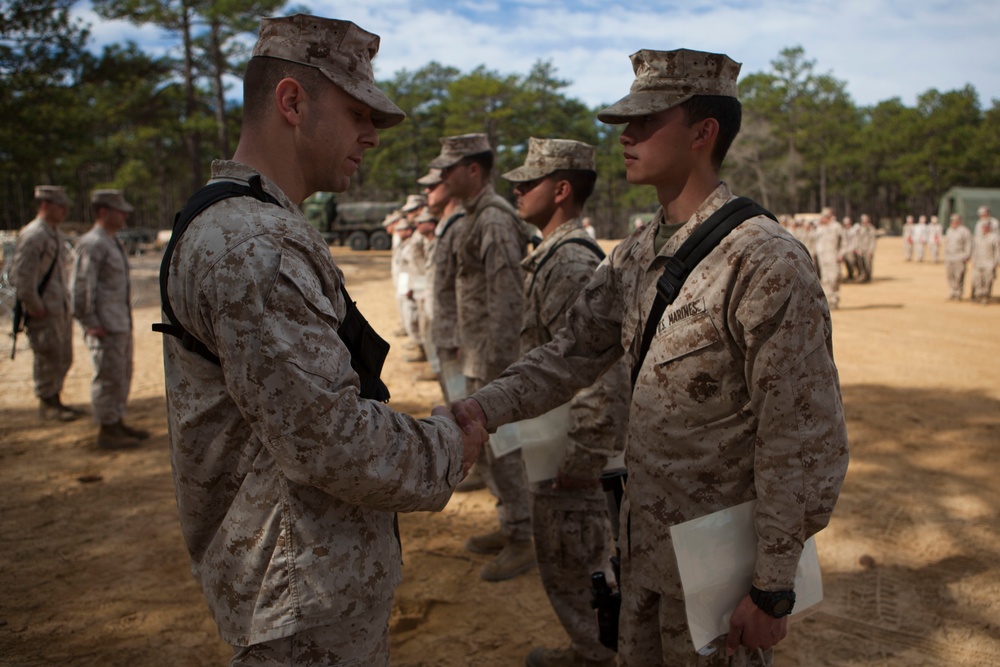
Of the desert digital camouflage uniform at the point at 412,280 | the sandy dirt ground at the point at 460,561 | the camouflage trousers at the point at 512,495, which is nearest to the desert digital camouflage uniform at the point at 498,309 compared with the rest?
the camouflage trousers at the point at 512,495

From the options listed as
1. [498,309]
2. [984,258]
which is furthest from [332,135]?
[984,258]

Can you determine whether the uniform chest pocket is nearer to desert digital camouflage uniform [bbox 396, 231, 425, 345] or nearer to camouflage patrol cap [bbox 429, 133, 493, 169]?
camouflage patrol cap [bbox 429, 133, 493, 169]

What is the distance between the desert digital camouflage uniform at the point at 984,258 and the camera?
1667 cm

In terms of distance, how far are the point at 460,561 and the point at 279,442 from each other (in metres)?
3.37

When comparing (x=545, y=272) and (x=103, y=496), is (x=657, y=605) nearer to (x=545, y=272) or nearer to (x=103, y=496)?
(x=545, y=272)

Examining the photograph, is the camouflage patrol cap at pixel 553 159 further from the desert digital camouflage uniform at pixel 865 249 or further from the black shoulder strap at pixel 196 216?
the desert digital camouflage uniform at pixel 865 249

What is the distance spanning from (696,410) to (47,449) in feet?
23.1

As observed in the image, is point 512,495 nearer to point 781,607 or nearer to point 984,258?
point 781,607

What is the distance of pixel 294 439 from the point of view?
1641 millimetres

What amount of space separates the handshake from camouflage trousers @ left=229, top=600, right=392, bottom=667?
0.47 meters

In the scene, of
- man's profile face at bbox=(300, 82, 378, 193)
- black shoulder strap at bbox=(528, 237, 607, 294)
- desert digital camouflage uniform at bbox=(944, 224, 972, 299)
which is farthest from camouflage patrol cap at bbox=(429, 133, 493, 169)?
desert digital camouflage uniform at bbox=(944, 224, 972, 299)

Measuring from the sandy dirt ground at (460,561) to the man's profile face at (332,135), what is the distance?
8.45 feet

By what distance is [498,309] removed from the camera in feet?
15.3

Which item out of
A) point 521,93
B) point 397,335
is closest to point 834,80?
point 521,93
